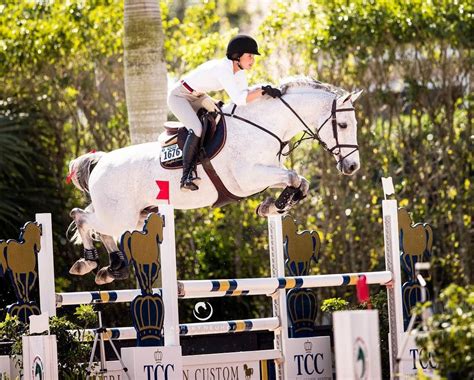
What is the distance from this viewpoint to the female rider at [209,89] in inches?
310

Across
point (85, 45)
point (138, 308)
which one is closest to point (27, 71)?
point (85, 45)

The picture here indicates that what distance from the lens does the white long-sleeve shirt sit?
788 cm

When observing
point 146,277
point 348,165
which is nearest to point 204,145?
point 348,165

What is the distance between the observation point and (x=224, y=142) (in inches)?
320

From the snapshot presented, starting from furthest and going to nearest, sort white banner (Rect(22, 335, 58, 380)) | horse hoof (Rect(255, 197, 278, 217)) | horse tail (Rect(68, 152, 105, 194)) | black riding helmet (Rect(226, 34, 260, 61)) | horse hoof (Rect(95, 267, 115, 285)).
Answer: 1. horse tail (Rect(68, 152, 105, 194))
2. horse hoof (Rect(95, 267, 115, 285))
3. horse hoof (Rect(255, 197, 278, 217))
4. black riding helmet (Rect(226, 34, 260, 61))
5. white banner (Rect(22, 335, 58, 380))

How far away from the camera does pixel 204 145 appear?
26.8 ft

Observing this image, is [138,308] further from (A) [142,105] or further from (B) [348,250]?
(B) [348,250]

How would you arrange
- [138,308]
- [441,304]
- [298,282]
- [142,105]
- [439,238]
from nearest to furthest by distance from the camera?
[138,308]
[298,282]
[142,105]
[441,304]
[439,238]

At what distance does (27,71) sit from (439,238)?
5.00m

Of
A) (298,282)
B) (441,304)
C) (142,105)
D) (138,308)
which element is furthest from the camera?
(441,304)

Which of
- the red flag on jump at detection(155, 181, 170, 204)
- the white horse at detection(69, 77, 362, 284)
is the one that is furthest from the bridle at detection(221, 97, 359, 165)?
the red flag on jump at detection(155, 181, 170, 204)

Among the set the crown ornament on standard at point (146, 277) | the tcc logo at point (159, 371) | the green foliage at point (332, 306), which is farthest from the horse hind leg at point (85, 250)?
the tcc logo at point (159, 371)

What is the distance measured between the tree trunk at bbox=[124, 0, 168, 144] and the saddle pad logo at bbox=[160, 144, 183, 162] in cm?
241

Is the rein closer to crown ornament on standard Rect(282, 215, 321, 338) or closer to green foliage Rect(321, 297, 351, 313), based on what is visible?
crown ornament on standard Rect(282, 215, 321, 338)
